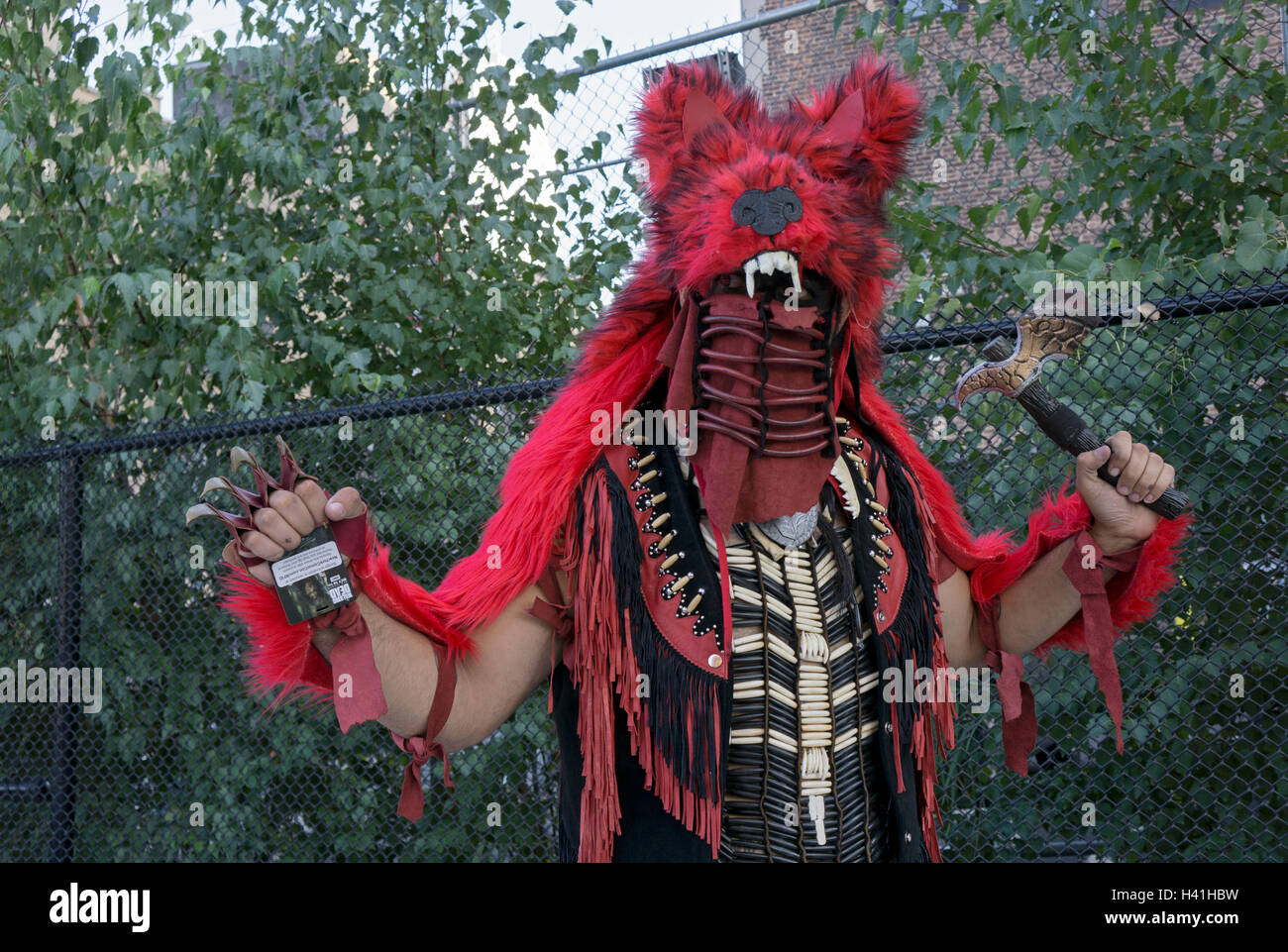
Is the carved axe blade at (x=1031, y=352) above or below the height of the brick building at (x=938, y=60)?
below

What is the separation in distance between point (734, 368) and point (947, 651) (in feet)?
2.63

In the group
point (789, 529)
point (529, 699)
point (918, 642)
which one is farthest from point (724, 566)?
point (529, 699)

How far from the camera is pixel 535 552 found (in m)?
1.97

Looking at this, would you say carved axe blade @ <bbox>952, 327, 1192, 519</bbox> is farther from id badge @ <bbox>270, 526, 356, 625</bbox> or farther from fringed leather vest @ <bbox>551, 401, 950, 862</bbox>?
id badge @ <bbox>270, 526, 356, 625</bbox>

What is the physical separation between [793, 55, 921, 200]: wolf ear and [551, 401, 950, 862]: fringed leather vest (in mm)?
597

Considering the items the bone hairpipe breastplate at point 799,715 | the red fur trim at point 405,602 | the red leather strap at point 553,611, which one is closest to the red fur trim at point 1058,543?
the bone hairpipe breastplate at point 799,715

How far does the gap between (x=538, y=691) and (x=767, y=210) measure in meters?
2.55

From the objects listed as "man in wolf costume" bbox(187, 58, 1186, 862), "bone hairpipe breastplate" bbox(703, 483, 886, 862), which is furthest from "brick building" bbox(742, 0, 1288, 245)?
"bone hairpipe breastplate" bbox(703, 483, 886, 862)

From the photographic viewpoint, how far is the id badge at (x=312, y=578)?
1599 millimetres

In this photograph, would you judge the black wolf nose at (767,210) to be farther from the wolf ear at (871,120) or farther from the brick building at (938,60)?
the brick building at (938,60)

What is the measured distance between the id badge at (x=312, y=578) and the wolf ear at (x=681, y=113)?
33.4 inches

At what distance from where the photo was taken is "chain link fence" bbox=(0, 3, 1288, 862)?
2869mm

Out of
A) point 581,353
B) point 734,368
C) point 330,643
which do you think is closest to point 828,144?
point 734,368

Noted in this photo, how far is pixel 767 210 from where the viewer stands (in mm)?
1814
